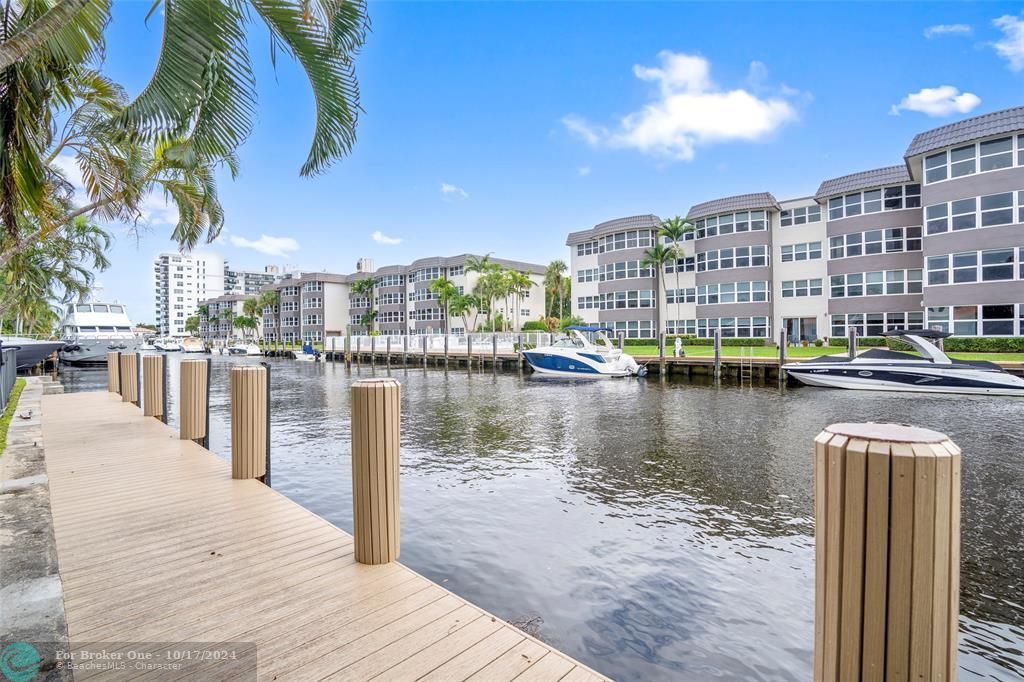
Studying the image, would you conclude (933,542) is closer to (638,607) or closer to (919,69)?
(638,607)

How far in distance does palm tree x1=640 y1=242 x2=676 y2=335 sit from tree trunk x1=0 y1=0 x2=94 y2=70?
42.8 m

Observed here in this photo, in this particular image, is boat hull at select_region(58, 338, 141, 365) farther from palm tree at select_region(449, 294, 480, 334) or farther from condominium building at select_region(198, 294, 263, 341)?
condominium building at select_region(198, 294, 263, 341)

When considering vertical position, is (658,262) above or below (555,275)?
below

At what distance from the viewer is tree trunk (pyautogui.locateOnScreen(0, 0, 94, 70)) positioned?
4.68 meters

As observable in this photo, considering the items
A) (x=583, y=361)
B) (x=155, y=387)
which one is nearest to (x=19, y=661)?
(x=155, y=387)

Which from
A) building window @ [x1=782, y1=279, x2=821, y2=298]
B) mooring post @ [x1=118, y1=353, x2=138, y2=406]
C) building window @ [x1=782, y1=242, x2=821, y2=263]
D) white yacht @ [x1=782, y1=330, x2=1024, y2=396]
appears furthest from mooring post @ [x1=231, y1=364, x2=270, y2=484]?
building window @ [x1=782, y1=242, x2=821, y2=263]

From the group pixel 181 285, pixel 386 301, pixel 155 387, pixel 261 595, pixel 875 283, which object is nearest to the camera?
pixel 261 595

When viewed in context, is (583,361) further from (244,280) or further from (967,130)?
(244,280)

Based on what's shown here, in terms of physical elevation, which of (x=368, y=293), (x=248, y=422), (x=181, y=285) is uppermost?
(x=181, y=285)

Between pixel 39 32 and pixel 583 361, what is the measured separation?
26.4 metres

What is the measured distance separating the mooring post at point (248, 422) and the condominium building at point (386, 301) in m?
53.7

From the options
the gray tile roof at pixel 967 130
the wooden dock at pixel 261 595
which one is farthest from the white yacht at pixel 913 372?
the wooden dock at pixel 261 595

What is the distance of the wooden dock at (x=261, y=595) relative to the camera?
2785 millimetres

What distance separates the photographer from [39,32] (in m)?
4.81
